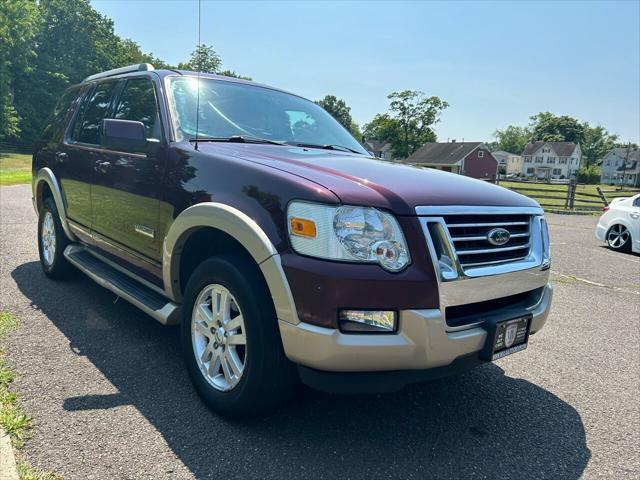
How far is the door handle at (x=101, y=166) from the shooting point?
12.3 ft

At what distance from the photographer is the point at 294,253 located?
7.26ft

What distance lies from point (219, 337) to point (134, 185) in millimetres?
1366

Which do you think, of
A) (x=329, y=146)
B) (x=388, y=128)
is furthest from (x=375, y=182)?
(x=388, y=128)

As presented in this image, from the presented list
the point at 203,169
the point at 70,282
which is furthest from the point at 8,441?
the point at 70,282

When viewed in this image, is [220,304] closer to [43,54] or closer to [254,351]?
[254,351]

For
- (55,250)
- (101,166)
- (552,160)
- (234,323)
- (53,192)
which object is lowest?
(55,250)

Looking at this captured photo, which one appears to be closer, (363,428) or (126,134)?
(363,428)

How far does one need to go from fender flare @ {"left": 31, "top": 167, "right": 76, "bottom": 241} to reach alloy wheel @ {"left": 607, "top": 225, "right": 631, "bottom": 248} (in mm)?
10281

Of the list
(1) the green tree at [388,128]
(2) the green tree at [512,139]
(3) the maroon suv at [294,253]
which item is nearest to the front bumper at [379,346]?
(3) the maroon suv at [294,253]

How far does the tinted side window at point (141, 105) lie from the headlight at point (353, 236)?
62.7 inches

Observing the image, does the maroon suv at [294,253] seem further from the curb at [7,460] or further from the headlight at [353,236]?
the curb at [7,460]

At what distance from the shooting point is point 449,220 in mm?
2355

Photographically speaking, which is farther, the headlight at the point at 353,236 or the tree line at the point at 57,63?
the tree line at the point at 57,63

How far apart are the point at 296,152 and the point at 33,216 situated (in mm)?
8493
